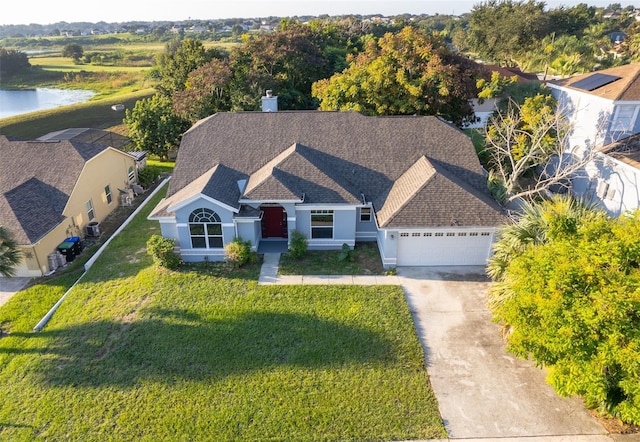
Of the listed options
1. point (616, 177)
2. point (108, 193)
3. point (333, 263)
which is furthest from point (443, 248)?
point (108, 193)

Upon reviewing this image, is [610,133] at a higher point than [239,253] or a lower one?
higher

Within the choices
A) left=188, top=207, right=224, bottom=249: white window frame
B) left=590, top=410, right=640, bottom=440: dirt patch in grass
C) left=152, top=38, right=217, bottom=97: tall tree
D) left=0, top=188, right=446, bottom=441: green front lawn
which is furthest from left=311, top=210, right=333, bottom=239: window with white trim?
left=152, top=38, right=217, bottom=97: tall tree

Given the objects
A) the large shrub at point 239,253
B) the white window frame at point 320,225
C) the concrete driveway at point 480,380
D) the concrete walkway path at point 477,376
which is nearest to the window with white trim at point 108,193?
the large shrub at point 239,253

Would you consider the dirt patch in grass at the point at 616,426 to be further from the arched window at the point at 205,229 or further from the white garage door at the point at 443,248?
the arched window at the point at 205,229

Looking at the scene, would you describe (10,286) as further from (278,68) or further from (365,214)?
(278,68)

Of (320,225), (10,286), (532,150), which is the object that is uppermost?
(532,150)

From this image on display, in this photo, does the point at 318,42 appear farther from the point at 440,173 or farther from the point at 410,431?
the point at 410,431
